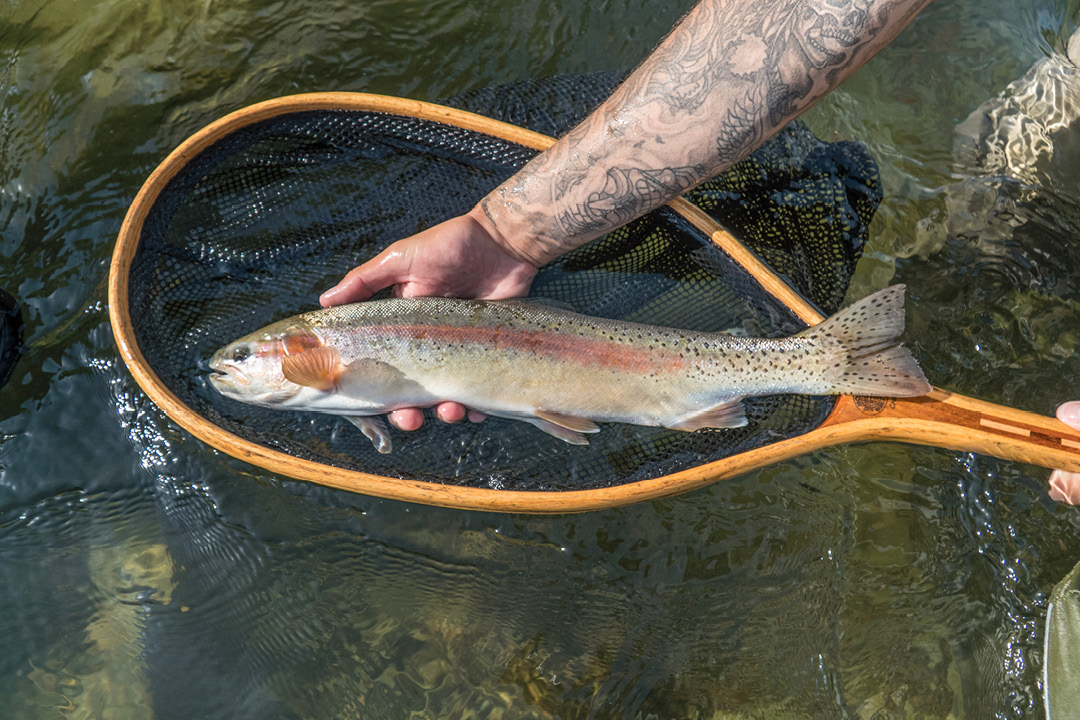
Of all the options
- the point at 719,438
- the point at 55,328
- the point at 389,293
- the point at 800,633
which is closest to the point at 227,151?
the point at 389,293

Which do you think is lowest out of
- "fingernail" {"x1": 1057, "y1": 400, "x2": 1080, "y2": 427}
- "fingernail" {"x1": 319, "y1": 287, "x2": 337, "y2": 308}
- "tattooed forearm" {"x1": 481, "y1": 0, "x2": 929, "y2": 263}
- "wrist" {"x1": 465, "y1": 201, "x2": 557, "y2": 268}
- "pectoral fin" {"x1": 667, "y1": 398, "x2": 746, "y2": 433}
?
"pectoral fin" {"x1": 667, "y1": 398, "x2": 746, "y2": 433}

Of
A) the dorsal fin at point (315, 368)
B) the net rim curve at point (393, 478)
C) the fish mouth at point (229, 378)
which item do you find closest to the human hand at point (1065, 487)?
A: the net rim curve at point (393, 478)

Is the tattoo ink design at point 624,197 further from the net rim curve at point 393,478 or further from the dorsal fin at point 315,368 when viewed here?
the dorsal fin at point 315,368

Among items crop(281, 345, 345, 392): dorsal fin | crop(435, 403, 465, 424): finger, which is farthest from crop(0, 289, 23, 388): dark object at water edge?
crop(435, 403, 465, 424): finger

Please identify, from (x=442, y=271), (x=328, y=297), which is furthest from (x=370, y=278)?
(x=442, y=271)

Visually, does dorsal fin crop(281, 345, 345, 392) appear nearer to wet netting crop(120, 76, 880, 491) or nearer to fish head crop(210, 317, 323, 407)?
fish head crop(210, 317, 323, 407)

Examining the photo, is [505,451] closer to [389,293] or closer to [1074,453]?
[389,293]
